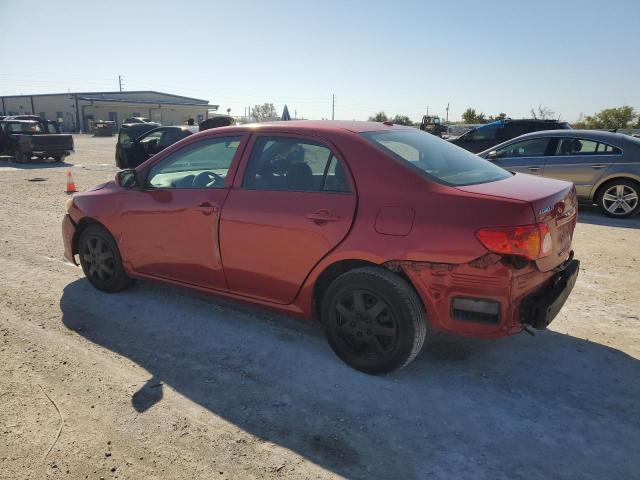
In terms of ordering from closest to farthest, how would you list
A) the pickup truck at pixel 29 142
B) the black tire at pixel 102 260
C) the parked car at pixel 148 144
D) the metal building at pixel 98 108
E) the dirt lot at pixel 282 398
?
the dirt lot at pixel 282 398
the black tire at pixel 102 260
the parked car at pixel 148 144
the pickup truck at pixel 29 142
the metal building at pixel 98 108

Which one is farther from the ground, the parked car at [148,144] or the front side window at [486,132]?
the front side window at [486,132]

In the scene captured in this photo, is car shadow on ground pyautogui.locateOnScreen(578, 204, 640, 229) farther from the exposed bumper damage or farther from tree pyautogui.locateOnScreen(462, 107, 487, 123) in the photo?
tree pyautogui.locateOnScreen(462, 107, 487, 123)

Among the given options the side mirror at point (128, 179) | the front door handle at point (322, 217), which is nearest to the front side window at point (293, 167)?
the front door handle at point (322, 217)

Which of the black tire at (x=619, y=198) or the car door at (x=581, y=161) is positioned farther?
the car door at (x=581, y=161)

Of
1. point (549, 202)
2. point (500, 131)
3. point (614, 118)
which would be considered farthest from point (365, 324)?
point (614, 118)

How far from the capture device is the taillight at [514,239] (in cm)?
270

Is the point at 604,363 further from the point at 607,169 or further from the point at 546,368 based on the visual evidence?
the point at 607,169

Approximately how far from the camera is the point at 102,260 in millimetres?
4668

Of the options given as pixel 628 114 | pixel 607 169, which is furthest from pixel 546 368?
pixel 628 114

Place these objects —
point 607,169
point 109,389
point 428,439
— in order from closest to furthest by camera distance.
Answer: point 428,439 → point 109,389 → point 607,169

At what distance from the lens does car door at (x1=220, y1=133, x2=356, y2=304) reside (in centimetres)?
323

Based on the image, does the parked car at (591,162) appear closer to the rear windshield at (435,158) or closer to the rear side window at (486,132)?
the rear side window at (486,132)

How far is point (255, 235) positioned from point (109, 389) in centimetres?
139

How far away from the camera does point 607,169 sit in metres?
8.46
